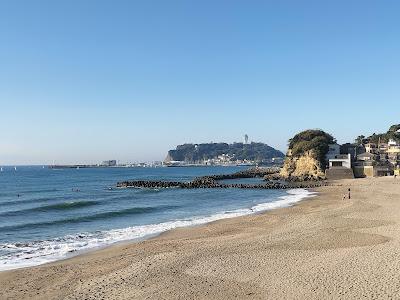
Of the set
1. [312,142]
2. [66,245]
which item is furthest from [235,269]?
[312,142]

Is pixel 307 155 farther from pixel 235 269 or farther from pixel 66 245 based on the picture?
pixel 235 269

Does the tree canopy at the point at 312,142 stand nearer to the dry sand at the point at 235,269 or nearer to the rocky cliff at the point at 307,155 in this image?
the rocky cliff at the point at 307,155

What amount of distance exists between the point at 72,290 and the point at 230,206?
28840 mm

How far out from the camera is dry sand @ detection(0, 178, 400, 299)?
12.8 m

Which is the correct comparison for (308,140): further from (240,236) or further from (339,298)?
(339,298)

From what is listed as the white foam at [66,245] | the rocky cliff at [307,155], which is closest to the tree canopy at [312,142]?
the rocky cliff at [307,155]

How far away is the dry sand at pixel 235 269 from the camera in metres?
12.8

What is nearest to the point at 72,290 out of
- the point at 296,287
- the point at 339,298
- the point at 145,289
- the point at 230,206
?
the point at 145,289

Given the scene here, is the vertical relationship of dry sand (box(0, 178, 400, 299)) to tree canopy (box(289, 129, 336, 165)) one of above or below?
below

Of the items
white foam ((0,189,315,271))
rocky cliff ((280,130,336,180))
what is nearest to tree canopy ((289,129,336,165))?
rocky cliff ((280,130,336,180))

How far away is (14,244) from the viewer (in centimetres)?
2245

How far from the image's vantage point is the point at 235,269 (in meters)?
15.4

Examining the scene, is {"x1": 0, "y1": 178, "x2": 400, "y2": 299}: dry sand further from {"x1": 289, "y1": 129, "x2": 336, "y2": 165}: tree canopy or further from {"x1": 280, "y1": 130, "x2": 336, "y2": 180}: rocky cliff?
{"x1": 289, "y1": 129, "x2": 336, "y2": 165}: tree canopy

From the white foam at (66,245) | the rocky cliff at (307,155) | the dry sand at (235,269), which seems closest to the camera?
the dry sand at (235,269)
